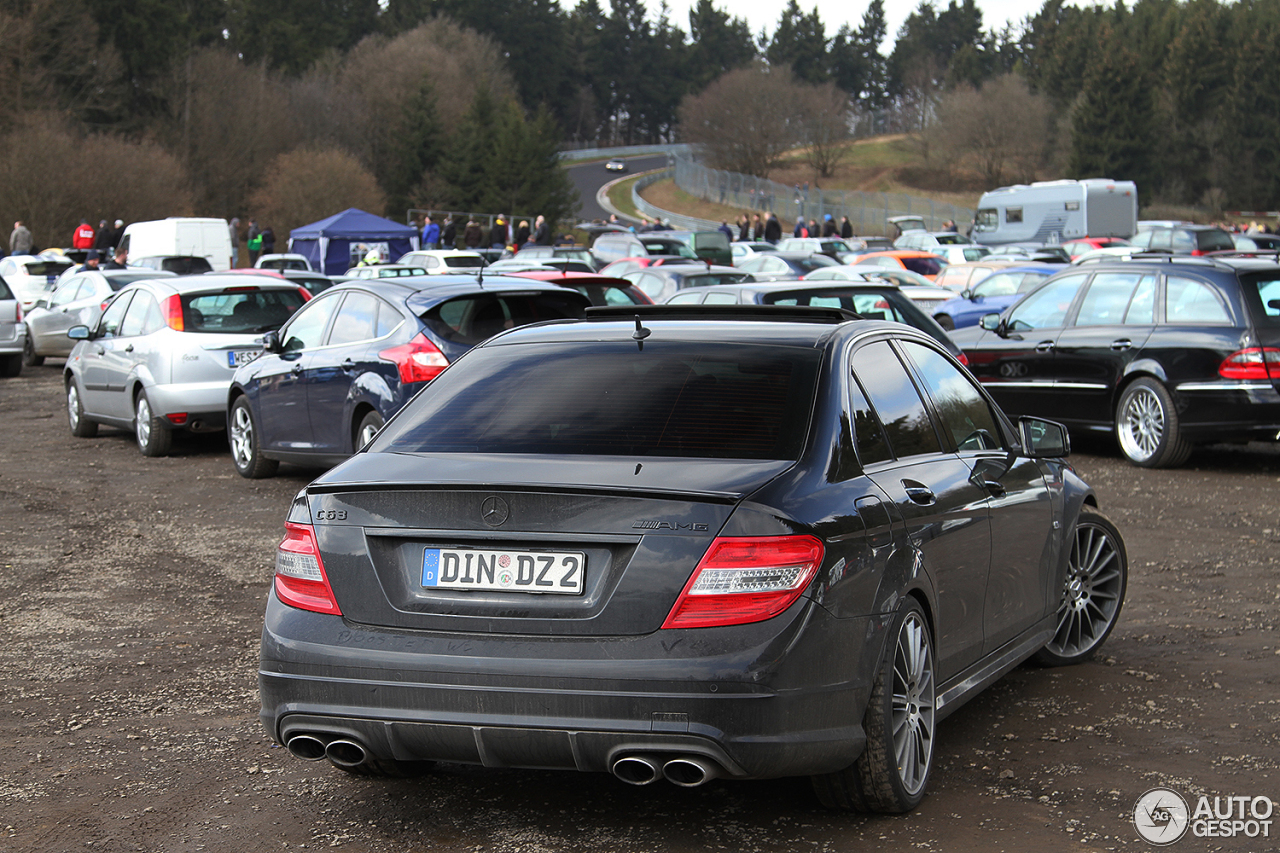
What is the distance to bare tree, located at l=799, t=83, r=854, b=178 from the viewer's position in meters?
97.1

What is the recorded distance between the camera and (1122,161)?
93.4 metres

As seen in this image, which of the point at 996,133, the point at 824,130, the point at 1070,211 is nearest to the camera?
the point at 1070,211

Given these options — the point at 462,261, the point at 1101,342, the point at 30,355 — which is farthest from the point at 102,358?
the point at 462,261

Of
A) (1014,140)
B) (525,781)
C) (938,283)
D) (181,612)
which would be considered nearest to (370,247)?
(938,283)

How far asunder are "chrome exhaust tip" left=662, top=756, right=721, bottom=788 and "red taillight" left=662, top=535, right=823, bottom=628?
14.1 inches

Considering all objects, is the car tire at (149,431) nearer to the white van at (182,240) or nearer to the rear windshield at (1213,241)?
the white van at (182,240)

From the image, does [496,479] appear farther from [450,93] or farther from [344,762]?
[450,93]

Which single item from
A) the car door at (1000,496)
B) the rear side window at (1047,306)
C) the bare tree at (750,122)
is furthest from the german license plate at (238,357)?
the bare tree at (750,122)

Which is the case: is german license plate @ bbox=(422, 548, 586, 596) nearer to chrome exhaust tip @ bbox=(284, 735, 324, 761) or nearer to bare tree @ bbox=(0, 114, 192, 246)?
chrome exhaust tip @ bbox=(284, 735, 324, 761)

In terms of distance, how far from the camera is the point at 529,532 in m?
3.98

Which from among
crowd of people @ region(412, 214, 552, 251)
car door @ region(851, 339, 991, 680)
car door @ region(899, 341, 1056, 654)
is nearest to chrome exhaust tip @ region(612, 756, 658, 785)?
car door @ region(851, 339, 991, 680)

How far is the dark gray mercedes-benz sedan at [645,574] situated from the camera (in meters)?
3.87

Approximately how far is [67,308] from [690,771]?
75.1 feet

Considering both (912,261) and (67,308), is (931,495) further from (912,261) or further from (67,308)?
(912,261)
